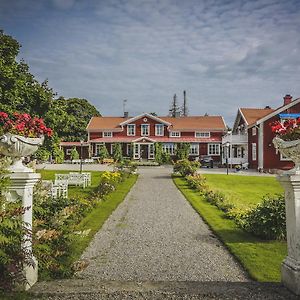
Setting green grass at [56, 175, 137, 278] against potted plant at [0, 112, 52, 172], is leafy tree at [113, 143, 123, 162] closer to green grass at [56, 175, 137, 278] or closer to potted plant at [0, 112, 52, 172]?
green grass at [56, 175, 137, 278]

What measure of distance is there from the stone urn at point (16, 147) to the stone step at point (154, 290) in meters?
1.54

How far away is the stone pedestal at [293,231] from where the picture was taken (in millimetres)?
4699

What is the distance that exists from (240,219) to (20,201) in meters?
7.52

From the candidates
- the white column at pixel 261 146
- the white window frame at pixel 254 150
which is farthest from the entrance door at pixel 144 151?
the white column at pixel 261 146

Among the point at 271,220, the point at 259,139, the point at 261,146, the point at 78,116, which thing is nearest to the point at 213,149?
the point at 259,139

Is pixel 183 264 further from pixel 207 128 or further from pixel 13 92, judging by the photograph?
pixel 207 128

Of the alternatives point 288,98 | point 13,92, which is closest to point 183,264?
point 13,92

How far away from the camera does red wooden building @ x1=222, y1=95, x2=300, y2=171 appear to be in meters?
35.9

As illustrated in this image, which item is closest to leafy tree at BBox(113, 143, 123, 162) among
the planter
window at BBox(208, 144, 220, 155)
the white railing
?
window at BBox(208, 144, 220, 155)

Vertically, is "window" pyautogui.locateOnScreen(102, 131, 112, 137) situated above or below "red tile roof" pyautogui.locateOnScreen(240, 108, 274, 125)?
below

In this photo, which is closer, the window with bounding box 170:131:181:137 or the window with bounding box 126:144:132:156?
the window with bounding box 126:144:132:156

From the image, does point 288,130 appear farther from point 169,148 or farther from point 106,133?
point 106,133

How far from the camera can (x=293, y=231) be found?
487cm

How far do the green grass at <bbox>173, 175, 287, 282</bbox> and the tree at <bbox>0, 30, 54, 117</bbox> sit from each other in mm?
17919
